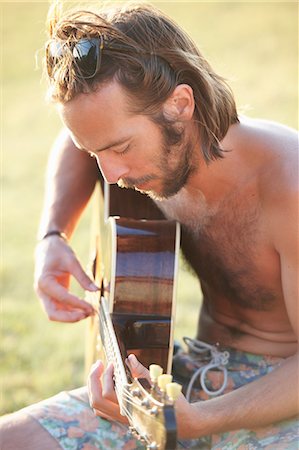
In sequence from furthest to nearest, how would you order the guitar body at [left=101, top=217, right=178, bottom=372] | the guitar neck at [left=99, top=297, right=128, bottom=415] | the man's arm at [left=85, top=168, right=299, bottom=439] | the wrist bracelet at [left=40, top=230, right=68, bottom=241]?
the wrist bracelet at [left=40, top=230, right=68, bottom=241], the guitar body at [left=101, top=217, right=178, bottom=372], the man's arm at [left=85, top=168, right=299, bottom=439], the guitar neck at [left=99, top=297, right=128, bottom=415]

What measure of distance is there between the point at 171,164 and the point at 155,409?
38.5 inches

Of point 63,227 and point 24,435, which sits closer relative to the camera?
point 24,435

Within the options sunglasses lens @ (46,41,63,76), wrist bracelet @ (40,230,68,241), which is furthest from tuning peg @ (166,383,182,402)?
wrist bracelet @ (40,230,68,241)

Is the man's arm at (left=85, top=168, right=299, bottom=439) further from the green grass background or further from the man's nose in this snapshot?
the green grass background

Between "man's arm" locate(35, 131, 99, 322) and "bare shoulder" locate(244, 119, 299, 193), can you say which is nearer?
"bare shoulder" locate(244, 119, 299, 193)

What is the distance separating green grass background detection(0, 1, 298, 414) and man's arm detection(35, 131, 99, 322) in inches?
16.1

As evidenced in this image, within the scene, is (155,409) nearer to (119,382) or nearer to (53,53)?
(119,382)

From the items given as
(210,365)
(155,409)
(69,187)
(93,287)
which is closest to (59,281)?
(93,287)

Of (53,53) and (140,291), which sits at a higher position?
(53,53)

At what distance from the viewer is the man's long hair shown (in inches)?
102

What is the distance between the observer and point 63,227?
3.37 meters

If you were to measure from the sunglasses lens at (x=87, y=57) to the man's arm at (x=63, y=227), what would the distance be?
0.82 m

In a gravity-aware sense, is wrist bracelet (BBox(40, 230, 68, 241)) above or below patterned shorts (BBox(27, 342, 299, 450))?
above

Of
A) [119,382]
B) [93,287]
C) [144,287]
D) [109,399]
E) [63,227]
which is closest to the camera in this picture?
[119,382]
